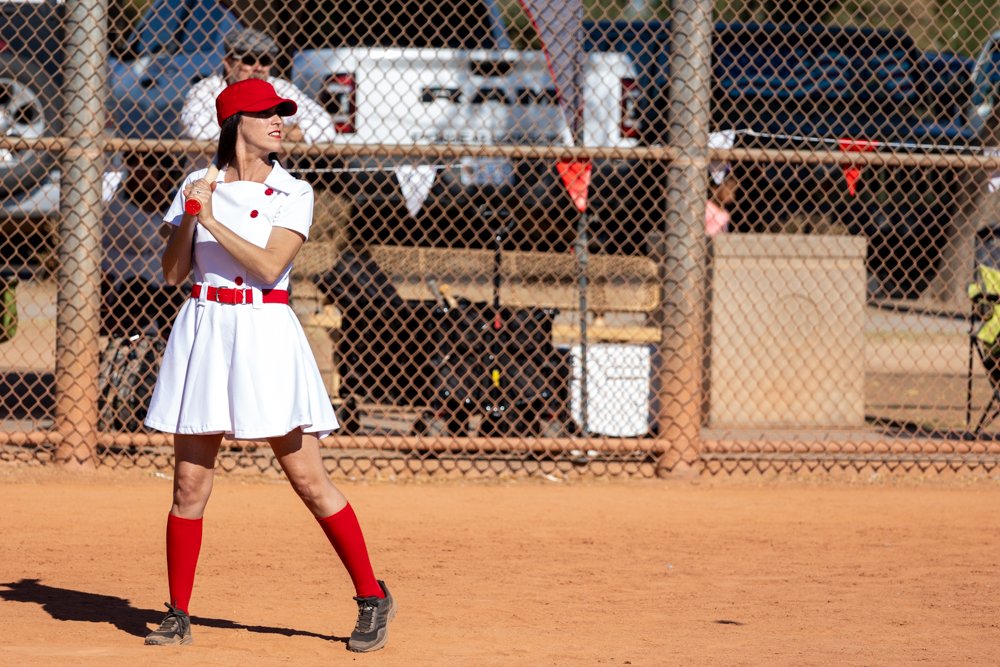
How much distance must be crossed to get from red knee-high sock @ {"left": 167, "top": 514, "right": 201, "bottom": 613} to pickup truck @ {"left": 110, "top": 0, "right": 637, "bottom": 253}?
416 centimetres

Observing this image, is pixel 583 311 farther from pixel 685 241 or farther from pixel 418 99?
pixel 418 99

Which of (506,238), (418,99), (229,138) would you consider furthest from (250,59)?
(229,138)

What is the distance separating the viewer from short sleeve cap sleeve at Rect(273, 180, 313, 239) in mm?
3658

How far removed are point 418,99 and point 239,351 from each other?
4801 millimetres

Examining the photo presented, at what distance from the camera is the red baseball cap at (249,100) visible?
368cm

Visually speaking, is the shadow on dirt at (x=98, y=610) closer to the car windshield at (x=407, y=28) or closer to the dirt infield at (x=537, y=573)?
the dirt infield at (x=537, y=573)

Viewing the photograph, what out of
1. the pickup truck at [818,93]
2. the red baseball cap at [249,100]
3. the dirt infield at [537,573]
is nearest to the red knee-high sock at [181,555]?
the dirt infield at [537,573]

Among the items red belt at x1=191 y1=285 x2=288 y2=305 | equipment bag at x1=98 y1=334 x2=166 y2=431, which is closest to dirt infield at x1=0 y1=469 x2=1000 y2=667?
equipment bag at x1=98 y1=334 x2=166 y2=431

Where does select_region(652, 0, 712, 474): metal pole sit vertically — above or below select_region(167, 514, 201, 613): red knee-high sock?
above

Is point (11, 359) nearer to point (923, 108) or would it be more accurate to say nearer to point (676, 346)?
point (676, 346)

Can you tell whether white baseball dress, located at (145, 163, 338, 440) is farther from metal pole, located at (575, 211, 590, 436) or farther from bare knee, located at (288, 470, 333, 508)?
metal pole, located at (575, 211, 590, 436)

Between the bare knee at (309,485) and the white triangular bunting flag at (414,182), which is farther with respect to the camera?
the white triangular bunting flag at (414,182)

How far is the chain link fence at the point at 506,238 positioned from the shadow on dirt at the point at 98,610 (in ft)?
5.85

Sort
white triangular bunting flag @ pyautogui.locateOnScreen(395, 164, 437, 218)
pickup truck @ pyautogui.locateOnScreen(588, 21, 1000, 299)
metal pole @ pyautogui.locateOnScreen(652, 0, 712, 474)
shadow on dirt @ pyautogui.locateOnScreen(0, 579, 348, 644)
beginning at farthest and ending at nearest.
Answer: pickup truck @ pyautogui.locateOnScreen(588, 21, 1000, 299) < white triangular bunting flag @ pyautogui.locateOnScreen(395, 164, 437, 218) < metal pole @ pyautogui.locateOnScreen(652, 0, 712, 474) < shadow on dirt @ pyautogui.locateOnScreen(0, 579, 348, 644)
